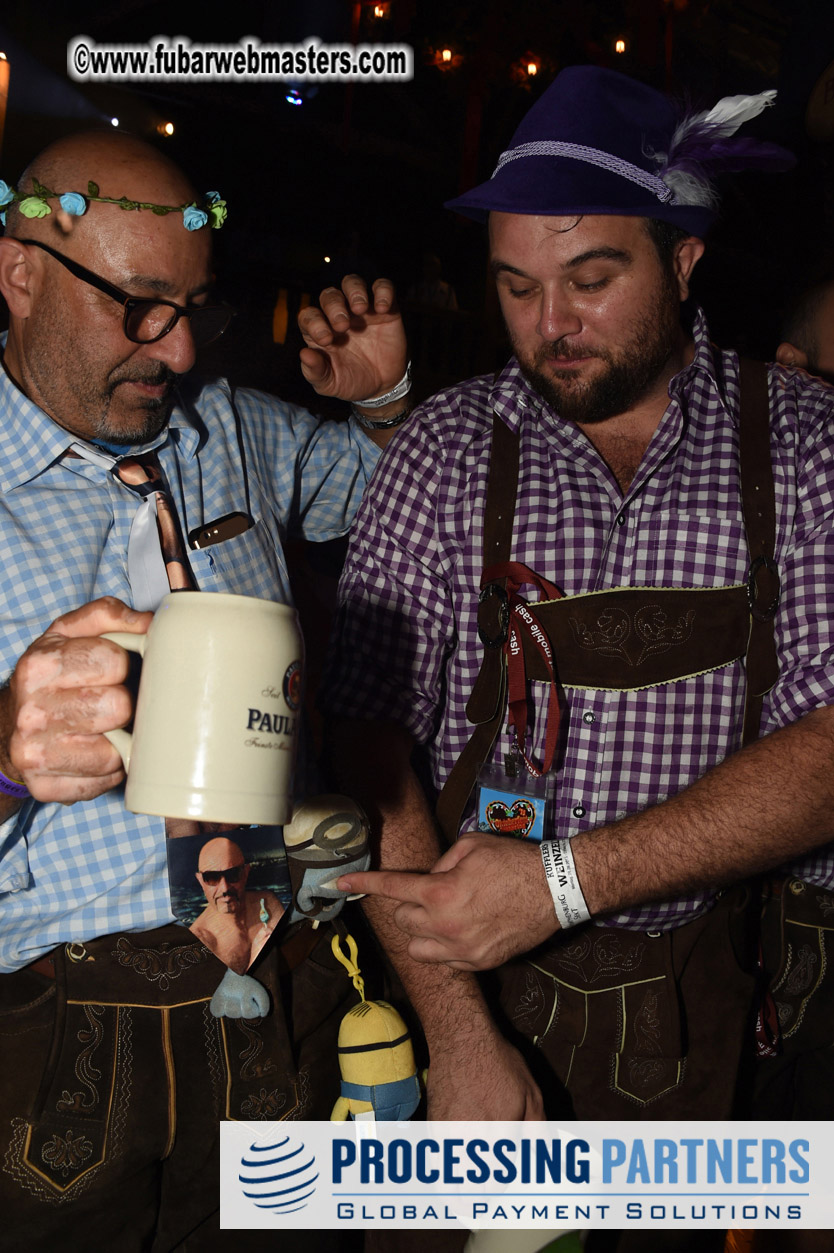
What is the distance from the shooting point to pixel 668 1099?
164cm

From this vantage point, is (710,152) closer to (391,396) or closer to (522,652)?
(391,396)

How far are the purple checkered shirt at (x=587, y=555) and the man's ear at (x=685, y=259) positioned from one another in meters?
0.14

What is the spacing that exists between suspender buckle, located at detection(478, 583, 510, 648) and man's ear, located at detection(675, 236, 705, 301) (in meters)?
0.69

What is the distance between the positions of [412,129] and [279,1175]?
21.7ft

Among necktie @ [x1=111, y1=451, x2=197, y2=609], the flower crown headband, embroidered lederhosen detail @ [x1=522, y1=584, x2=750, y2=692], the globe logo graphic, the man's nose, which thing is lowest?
the globe logo graphic

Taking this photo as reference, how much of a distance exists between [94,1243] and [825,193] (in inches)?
174

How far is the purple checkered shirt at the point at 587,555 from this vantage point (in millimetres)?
1521

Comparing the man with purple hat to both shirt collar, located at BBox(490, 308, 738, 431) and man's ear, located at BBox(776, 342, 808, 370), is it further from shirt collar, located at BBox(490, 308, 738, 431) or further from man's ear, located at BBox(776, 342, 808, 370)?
man's ear, located at BBox(776, 342, 808, 370)

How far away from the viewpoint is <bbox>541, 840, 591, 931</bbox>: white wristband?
131 cm

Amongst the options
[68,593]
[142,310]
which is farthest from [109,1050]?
[142,310]

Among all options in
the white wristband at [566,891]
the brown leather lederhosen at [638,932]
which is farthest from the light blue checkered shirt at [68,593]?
the white wristband at [566,891]

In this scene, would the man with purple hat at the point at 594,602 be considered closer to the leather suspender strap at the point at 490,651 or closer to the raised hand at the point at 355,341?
the leather suspender strap at the point at 490,651

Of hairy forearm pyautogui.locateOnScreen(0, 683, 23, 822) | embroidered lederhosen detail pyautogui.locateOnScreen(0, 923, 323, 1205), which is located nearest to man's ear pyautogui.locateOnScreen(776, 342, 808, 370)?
embroidered lederhosen detail pyautogui.locateOnScreen(0, 923, 323, 1205)

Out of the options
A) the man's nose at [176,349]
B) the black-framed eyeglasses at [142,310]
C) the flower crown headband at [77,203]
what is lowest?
the man's nose at [176,349]
